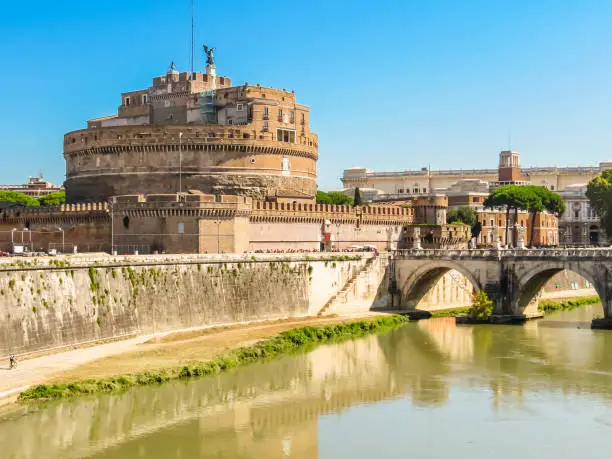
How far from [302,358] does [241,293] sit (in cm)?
723

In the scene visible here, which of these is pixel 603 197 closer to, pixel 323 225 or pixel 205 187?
pixel 323 225

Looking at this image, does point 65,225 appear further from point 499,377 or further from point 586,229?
point 586,229

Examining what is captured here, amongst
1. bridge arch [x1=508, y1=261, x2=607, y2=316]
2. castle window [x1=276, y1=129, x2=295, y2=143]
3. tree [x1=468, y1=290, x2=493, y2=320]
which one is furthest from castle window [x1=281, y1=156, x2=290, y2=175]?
bridge arch [x1=508, y1=261, x2=607, y2=316]

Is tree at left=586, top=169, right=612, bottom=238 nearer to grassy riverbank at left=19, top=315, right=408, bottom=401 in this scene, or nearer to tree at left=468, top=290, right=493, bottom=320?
tree at left=468, top=290, right=493, bottom=320

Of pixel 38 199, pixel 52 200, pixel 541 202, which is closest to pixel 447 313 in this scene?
pixel 52 200

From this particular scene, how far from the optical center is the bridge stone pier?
4422cm

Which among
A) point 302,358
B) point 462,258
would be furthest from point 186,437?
point 462,258

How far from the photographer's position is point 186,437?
2653cm

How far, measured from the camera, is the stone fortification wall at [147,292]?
3353cm

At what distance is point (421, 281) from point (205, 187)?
13620 millimetres

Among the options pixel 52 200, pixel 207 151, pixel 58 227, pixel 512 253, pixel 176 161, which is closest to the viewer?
pixel 512 253

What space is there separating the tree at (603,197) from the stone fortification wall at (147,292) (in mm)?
24532

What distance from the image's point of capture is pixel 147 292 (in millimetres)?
39500

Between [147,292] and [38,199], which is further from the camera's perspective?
[38,199]
